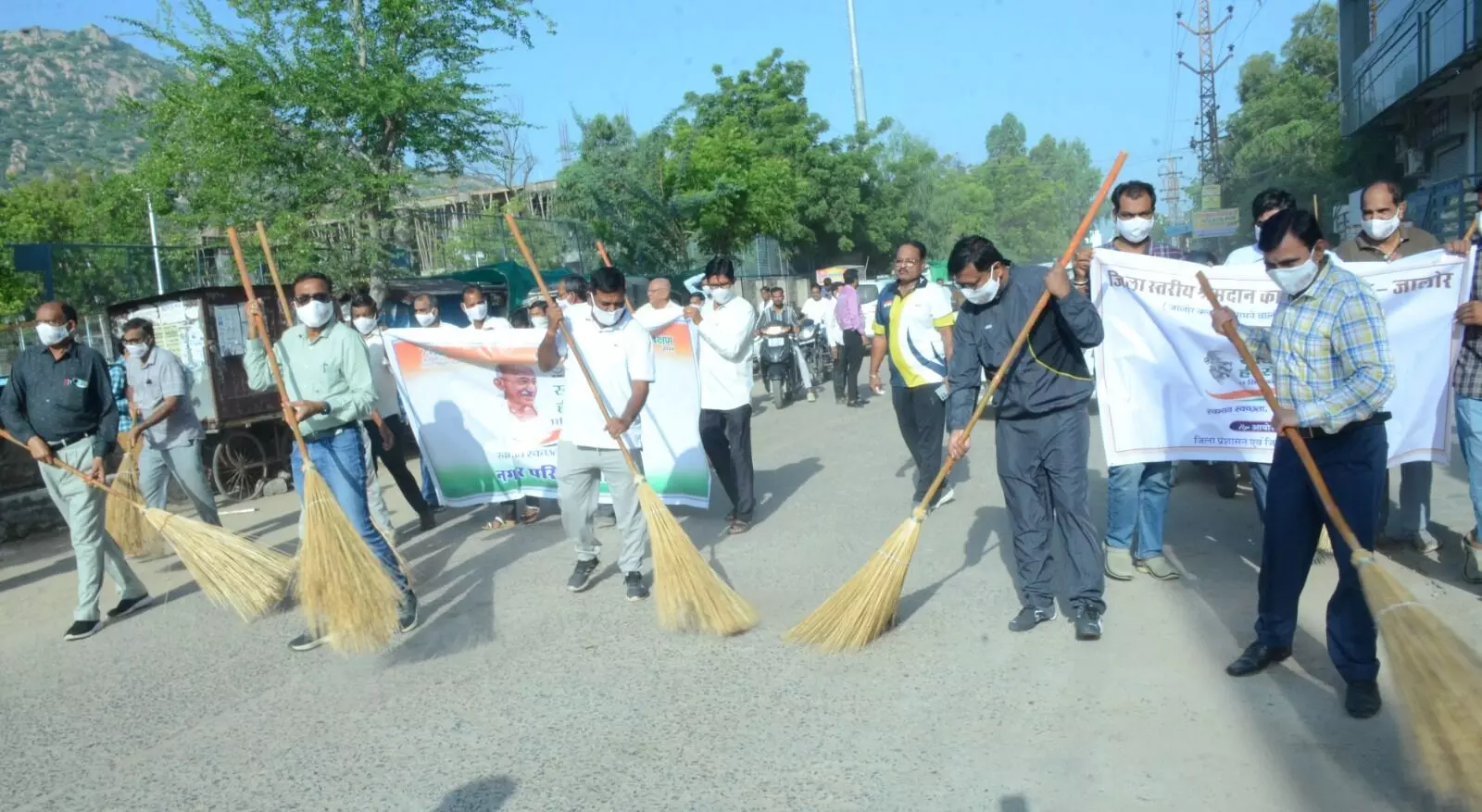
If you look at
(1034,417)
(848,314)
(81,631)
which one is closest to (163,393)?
(81,631)

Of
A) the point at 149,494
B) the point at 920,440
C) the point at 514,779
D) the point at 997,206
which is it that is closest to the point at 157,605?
the point at 149,494

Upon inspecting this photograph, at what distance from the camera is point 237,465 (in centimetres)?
1067

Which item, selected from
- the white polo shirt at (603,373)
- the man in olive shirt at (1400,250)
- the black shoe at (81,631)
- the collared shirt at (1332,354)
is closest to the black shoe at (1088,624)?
the collared shirt at (1332,354)

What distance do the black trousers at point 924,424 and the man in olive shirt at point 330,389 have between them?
11.8 feet

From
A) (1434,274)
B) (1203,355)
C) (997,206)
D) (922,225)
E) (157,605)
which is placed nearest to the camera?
(1434,274)

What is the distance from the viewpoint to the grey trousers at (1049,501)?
485cm

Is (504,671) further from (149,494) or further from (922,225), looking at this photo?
(922,225)

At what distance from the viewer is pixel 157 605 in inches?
264

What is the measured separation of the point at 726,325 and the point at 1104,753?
4499mm

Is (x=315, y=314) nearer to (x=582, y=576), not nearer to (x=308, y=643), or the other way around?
(x=308, y=643)

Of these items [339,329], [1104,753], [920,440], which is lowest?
[1104,753]

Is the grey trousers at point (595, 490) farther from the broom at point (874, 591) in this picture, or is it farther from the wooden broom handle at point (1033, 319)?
the wooden broom handle at point (1033, 319)

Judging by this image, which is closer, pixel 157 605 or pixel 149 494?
pixel 157 605

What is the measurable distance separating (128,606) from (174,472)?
1269 millimetres
